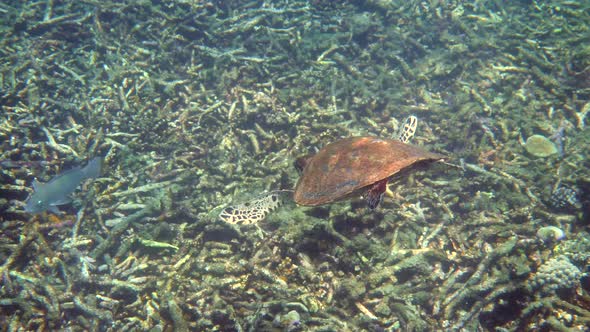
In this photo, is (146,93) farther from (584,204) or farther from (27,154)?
(584,204)

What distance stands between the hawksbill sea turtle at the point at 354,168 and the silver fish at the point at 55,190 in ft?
8.92

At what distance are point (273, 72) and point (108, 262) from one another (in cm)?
436

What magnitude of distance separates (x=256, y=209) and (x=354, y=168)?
1.27 meters

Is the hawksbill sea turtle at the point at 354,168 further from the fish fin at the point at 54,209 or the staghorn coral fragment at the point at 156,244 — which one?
the fish fin at the point at 54,209

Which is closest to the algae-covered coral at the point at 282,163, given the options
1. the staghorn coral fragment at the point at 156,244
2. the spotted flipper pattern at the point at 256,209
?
the staghorn coral fragment at the point at 156,244

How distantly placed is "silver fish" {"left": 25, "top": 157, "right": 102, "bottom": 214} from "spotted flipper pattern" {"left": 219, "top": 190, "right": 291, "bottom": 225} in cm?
188

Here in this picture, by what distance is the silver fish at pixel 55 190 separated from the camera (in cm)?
364

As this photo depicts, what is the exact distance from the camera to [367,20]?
7.73 metres

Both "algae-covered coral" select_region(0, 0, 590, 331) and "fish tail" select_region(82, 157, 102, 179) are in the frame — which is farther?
"fish tail" select_region(82, 157, 102, 179)

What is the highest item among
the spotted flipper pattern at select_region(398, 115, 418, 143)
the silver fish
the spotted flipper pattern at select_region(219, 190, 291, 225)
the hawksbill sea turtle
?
the hawksbill sea turtle

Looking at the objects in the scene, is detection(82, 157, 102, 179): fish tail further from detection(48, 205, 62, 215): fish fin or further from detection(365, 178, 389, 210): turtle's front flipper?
detection(365, 178, 389, 210): turtle's front flipper

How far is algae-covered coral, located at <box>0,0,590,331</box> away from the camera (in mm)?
3088

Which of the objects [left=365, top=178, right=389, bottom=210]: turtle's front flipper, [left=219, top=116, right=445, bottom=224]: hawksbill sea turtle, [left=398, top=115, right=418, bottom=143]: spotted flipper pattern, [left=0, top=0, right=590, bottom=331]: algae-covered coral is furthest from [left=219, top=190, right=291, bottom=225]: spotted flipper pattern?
[left=398, top=115, right=418, bottom=143]: spotted flipper pattern

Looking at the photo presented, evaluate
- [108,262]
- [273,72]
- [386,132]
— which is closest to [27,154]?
[108,262]
